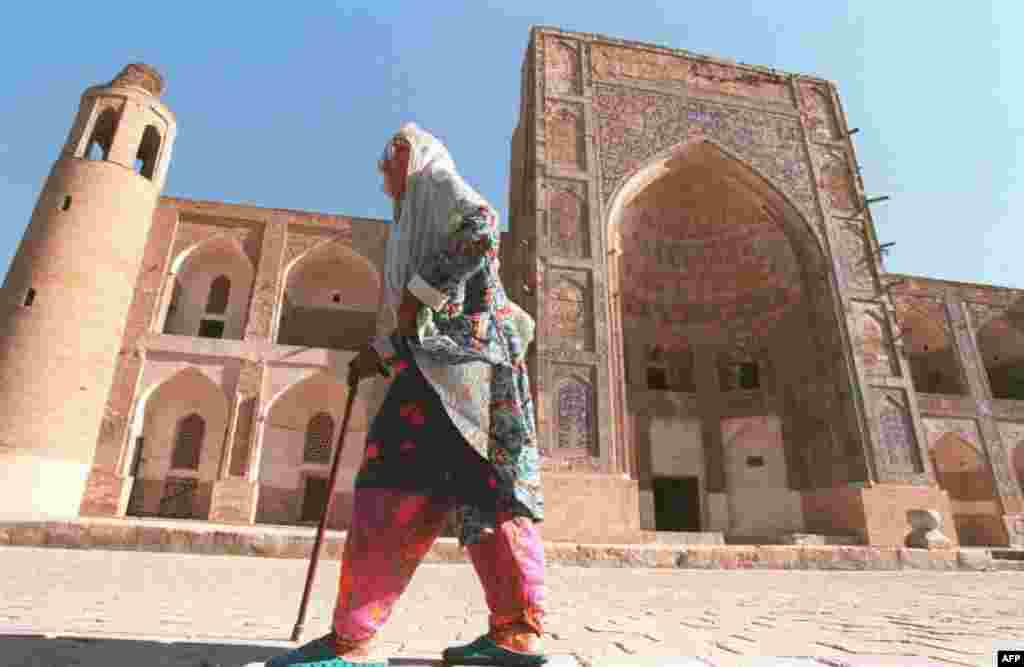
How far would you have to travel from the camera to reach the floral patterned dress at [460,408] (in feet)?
5.28

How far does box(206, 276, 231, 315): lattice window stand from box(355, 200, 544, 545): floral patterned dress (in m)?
15.2

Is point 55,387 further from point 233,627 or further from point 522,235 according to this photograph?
point 233,627

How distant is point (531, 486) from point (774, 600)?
8.38ft

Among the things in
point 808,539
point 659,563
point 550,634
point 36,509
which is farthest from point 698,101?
point 36,509

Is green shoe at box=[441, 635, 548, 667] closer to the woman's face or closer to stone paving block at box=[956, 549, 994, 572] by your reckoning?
the woman's face

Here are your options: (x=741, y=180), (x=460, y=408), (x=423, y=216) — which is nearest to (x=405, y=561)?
(x=460, y=408)

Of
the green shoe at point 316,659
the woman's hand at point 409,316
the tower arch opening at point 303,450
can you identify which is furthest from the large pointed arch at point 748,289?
the green shoe at point 316,659

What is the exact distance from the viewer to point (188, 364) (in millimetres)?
12648

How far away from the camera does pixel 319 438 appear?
1432 cm

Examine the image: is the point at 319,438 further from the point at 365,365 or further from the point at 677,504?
the point at 365,365

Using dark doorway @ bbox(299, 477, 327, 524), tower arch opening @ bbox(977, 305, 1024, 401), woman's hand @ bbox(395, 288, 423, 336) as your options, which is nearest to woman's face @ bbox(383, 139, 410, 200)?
woman's hand @ bbox(395, 288, 423, 336)

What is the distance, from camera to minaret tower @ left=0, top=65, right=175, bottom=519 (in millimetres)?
10312

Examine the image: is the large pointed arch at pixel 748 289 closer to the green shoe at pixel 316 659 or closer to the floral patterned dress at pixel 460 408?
the floral patterned dress at pixel 460 408

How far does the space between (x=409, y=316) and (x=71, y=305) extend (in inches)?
496
